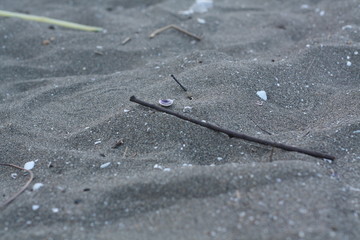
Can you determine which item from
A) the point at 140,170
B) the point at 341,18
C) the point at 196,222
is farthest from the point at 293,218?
the point at 341,18

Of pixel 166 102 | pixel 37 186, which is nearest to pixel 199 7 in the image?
pixel 166 102

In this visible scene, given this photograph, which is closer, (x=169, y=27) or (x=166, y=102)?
(x=166, y=102)

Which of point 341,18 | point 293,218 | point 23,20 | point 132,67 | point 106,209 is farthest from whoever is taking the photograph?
point 23,20

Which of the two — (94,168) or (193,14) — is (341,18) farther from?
(94,168)

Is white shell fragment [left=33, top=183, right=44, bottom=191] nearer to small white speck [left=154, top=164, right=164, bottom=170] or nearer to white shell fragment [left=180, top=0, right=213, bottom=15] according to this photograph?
small white speck [left=154, top=164, right=164, bottom=170]

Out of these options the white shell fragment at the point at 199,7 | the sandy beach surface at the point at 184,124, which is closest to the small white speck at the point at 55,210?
the sandy beach surface at the point at 184,124

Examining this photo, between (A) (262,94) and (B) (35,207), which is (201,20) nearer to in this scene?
(A) (262,94)

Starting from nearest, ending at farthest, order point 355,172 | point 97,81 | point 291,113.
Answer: point 355,172, point 291,113, point 97,81

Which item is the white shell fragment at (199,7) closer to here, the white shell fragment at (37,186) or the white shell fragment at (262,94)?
the white shell fragment at (262,94)
